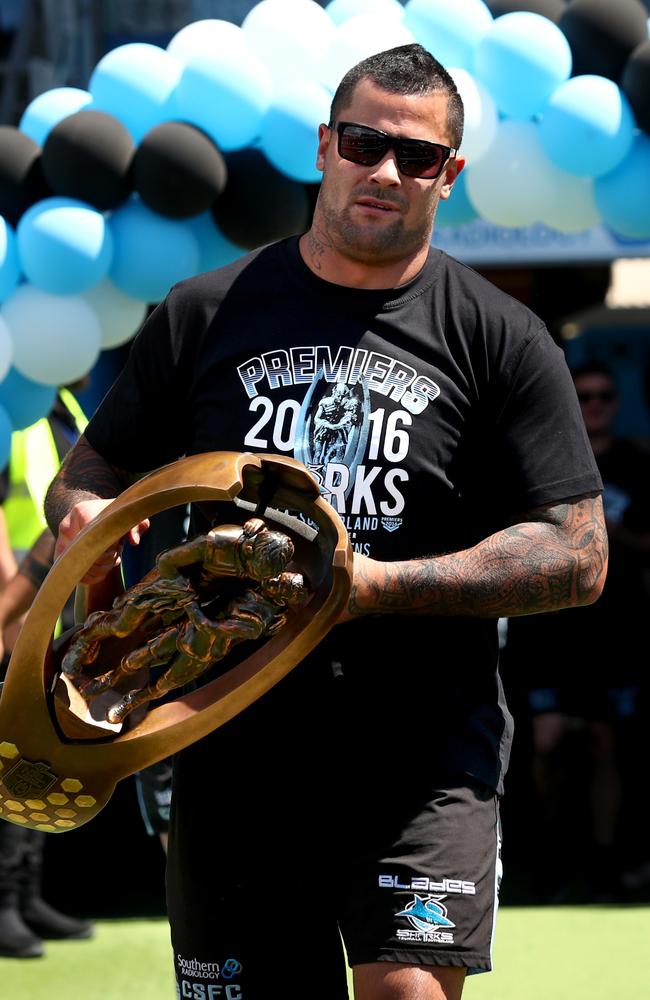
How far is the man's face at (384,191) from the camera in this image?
95.5 inches

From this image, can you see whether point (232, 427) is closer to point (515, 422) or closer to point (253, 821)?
point (515, 422)

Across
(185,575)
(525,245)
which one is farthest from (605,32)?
(185,575)

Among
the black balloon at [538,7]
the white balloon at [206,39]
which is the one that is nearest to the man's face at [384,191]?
the white balloon at [206,39]

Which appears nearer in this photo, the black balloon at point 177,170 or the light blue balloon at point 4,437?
the black balloon at point 177,170

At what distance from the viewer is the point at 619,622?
5.62 meters

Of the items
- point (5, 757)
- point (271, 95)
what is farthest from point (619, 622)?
point (5, 757)

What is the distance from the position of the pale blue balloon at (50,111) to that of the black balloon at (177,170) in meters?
0.30

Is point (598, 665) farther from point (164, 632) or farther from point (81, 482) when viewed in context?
point (164, 632)

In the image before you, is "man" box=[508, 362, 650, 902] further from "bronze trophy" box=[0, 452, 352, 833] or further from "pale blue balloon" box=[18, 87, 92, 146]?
"bronze trophy" box=[0, 452, 352, 833]

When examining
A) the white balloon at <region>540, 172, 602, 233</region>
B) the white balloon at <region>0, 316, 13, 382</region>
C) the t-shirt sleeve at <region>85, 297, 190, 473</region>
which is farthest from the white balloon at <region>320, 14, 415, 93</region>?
the t-shirt sleeve at <region>85, 297, 190, 473</region>

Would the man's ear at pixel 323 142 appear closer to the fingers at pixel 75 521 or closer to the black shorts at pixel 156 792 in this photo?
the fingers at pixel 75 521

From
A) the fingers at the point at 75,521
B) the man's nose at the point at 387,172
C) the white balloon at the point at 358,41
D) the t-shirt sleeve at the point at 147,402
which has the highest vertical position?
the white balloon at the point at 358,41

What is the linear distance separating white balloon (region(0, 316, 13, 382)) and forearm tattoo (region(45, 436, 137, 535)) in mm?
1807

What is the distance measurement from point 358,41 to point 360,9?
35 cm
